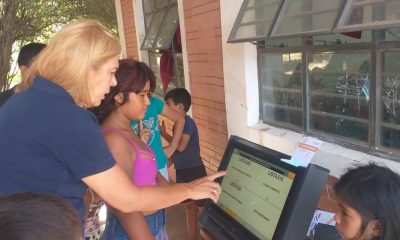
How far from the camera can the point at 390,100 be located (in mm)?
1908

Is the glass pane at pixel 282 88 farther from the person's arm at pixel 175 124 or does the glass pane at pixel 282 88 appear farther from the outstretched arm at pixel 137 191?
the outstretched arm at pixel 137 191

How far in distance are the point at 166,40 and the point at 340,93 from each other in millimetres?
2898

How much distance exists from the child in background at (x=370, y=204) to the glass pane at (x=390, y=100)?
0.62 meters

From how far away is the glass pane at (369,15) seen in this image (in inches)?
Result: 60.9

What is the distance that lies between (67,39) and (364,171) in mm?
1119

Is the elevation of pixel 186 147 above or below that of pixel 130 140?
below

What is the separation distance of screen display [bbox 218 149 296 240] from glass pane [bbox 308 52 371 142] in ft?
2.73

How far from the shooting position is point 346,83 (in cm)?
215

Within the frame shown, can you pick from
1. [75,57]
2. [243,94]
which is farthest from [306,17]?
[75,57]

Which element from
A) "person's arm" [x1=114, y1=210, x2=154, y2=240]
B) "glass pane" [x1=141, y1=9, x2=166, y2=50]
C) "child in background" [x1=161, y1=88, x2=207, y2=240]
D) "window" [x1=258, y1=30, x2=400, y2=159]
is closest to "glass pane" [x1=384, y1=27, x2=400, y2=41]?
"window" [x1=258, y1=30, x2=400, y2=159]

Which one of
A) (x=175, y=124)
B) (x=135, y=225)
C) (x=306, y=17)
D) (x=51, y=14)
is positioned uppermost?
(x=51, y=14)

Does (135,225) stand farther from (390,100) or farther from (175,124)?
(175,124)

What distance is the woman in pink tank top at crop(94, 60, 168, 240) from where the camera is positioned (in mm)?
1634

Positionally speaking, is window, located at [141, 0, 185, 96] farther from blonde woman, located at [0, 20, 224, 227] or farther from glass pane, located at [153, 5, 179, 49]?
blonde woman, located at [0, 20, 224, 227]
